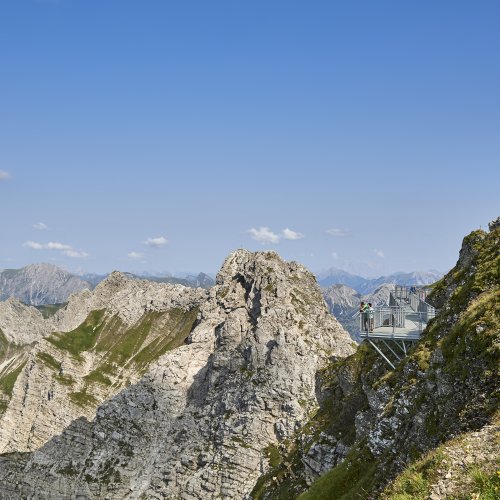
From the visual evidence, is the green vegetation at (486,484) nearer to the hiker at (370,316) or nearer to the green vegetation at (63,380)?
the hiker at (370,316)

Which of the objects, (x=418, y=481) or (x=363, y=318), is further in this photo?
(x=363, y=318)

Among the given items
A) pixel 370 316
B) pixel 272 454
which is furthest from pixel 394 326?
pixel 272 454

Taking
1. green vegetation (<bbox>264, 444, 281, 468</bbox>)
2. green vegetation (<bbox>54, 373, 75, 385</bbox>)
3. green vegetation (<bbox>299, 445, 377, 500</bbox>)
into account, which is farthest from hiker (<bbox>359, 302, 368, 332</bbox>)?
green vegetation (<bbox>54, 373, 75, 385</bbox>)

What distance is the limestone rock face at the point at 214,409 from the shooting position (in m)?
130

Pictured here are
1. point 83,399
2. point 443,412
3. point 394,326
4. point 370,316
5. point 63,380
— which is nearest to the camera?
point 443,412

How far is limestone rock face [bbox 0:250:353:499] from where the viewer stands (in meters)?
130

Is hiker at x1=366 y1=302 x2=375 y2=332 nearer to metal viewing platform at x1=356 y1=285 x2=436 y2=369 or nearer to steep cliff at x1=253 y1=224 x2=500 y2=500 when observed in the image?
metal viewing platform at x1=356 y1=285 x2=436 y2=369

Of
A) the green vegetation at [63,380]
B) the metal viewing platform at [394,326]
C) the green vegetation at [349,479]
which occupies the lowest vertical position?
the green vegetation at [63,380]

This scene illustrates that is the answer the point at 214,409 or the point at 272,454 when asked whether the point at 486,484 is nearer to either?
the point at 272,454

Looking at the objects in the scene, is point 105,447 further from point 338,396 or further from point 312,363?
point 338,396

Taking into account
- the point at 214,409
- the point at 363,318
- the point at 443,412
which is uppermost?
the point at 363,318

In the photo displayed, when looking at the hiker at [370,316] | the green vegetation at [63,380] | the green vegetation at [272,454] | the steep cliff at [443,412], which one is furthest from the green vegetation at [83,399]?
the hiker at [370,316]

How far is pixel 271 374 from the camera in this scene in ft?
452

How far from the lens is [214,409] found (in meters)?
145
